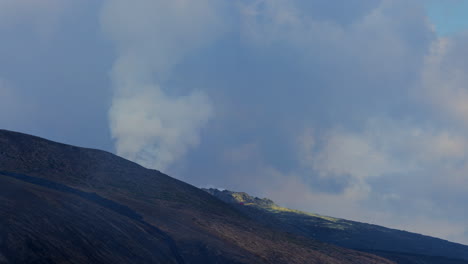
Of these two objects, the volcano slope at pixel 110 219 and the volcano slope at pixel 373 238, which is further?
the volcano slope at pixel 373 238

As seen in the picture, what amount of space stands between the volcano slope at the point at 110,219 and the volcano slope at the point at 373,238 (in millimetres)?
25311

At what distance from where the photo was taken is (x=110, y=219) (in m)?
44.1

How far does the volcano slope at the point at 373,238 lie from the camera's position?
94.6m

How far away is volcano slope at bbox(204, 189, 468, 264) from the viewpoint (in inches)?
3724

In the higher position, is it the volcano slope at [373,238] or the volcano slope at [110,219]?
the volcano slope at [373,238]

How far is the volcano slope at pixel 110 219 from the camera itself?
34.3m

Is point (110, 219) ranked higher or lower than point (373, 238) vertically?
lower

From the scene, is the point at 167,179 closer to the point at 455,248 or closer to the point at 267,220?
the point at 267,220

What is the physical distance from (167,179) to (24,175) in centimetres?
2963

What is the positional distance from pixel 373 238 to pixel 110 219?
8673 cm

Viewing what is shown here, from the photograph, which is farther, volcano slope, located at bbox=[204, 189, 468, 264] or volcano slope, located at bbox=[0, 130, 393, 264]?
volcano slope, located at bbox=[204, 189, 468, 264]

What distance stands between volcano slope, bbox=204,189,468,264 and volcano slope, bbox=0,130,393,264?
83.0 ft

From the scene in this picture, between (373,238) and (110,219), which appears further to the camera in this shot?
(373,238)

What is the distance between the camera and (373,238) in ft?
368
